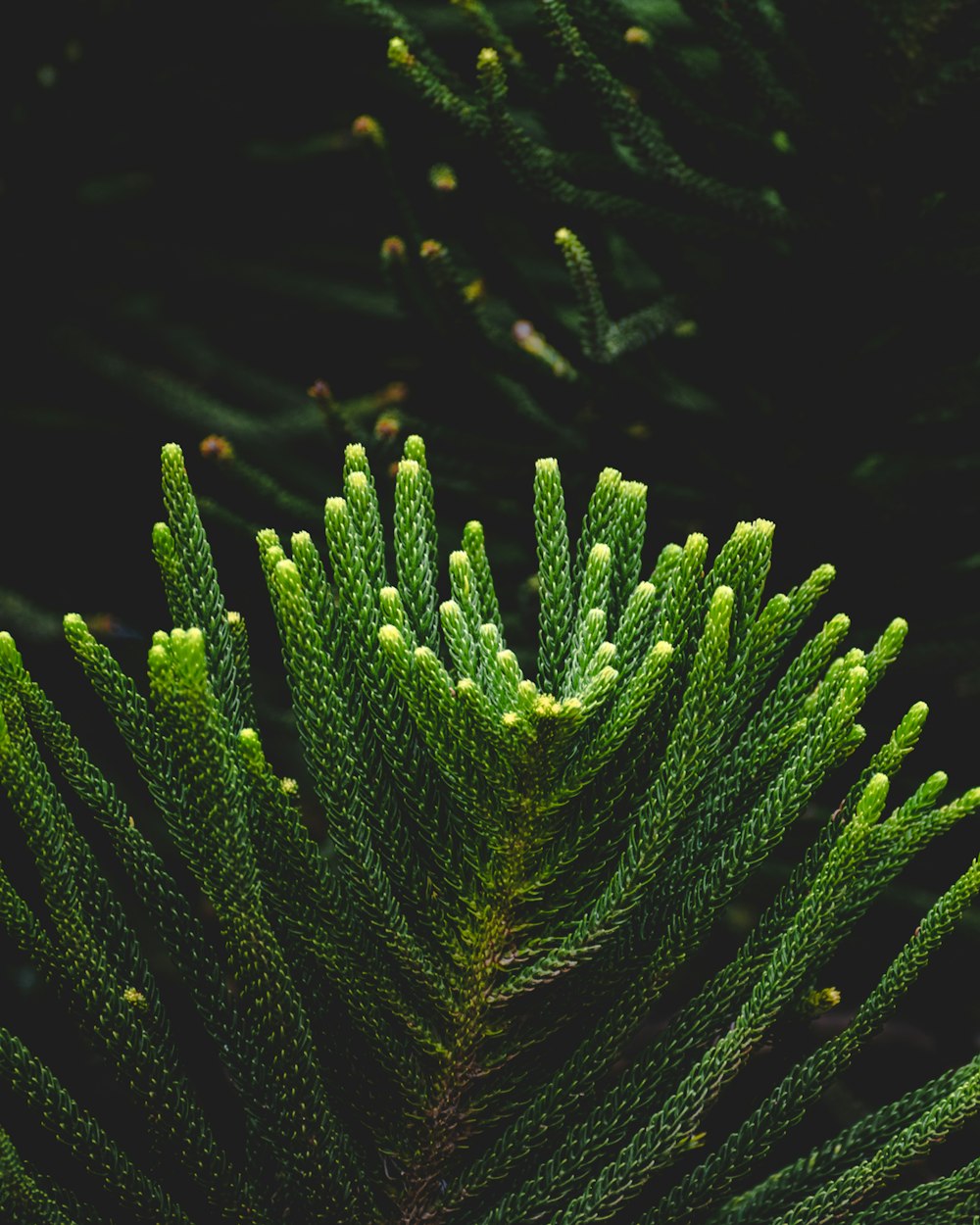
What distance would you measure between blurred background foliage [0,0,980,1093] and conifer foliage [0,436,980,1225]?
1.56 ft

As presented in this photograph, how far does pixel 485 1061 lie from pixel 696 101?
0.95 meters

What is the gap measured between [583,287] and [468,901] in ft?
1.90

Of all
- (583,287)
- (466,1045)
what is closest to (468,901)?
(466,1045)

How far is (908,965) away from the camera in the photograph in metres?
0.58

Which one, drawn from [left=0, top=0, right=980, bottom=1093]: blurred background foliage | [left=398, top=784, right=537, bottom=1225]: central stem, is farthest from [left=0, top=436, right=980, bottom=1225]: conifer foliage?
[left=0, top=0, right=980, bottom=1093]: blurred background foliage

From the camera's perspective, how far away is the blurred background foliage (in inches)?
39.9

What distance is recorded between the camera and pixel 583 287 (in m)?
0.97

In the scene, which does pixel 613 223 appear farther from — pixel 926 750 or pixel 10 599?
pixel 10 599

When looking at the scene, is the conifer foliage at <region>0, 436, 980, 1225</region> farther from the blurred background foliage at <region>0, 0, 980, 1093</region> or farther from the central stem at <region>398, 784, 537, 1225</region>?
the blurred background foliage at <region>0, 0, 980, 1093</region>

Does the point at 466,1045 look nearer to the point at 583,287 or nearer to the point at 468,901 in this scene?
the point at 468,901

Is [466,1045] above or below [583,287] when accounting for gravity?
below

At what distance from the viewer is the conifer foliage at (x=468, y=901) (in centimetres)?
55

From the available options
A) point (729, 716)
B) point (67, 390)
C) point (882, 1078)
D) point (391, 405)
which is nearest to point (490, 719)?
point (729, 716)

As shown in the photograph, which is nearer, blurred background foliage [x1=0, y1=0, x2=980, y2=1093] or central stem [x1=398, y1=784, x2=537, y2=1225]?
central stem [x1=398, y1=784, x2=537, y2=1225]
